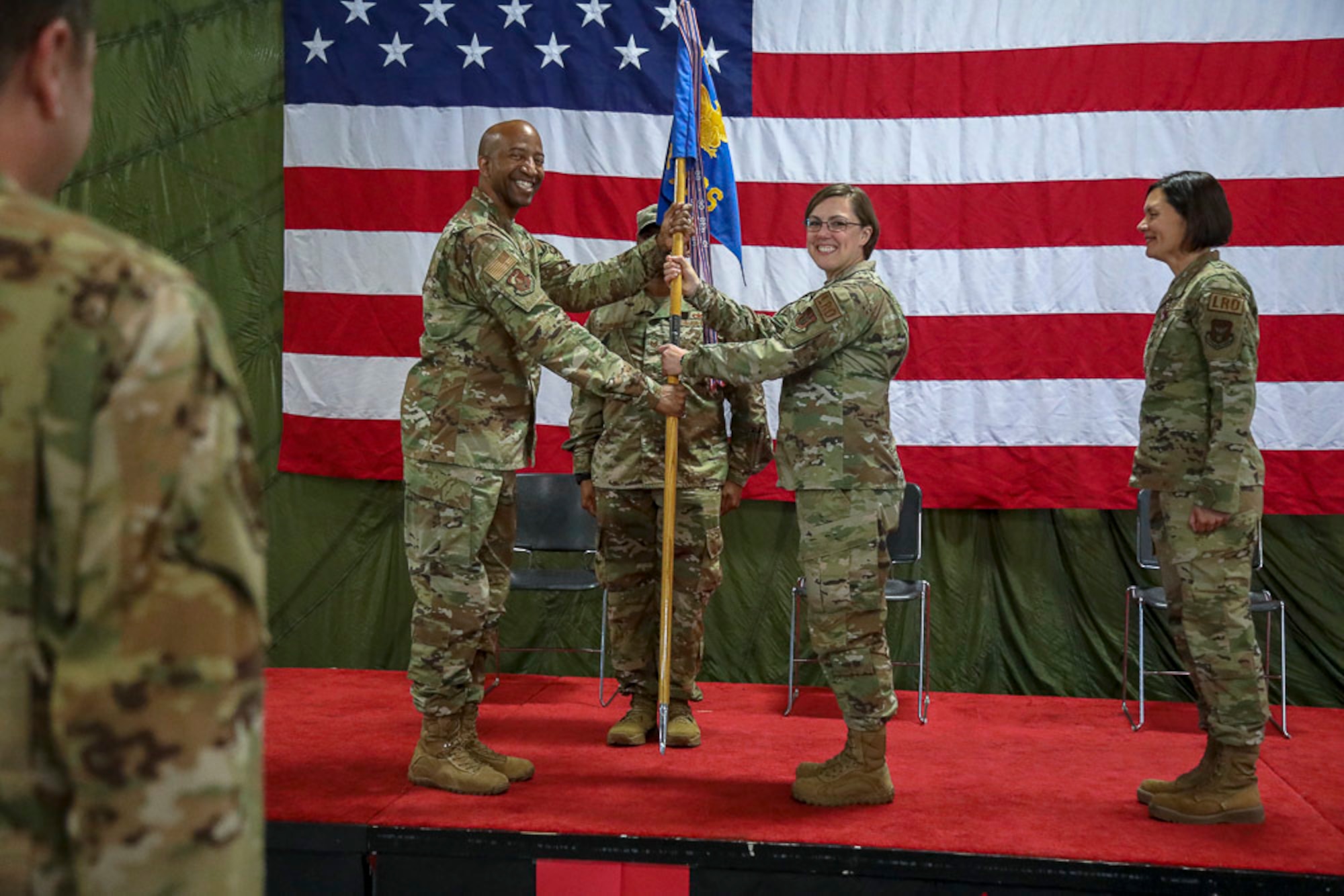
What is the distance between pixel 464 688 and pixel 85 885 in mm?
2745

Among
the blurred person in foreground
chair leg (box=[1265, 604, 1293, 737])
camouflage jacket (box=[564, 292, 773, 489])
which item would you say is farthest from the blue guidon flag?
the blurred person in foreground

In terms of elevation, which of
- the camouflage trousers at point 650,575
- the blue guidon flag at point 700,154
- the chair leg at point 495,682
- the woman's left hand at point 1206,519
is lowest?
the chair leg at point 495,682

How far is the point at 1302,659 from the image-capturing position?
515 cm

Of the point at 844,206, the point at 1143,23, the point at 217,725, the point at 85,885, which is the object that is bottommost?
the point at 85,885

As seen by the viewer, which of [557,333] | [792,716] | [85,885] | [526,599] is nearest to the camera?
[85,885]

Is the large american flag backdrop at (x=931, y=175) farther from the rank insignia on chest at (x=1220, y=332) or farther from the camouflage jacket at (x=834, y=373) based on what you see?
the rank insignia on chest at (x=1220, y=332)

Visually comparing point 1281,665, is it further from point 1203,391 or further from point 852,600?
point 852,600

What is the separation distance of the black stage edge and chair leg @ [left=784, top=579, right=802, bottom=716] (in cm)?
173

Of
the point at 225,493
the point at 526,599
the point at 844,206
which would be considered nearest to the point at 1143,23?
the point at 844,206

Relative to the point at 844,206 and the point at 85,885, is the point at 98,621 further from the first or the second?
the point at 844,206

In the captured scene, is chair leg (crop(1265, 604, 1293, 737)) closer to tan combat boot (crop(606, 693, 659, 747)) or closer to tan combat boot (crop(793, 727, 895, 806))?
tan combat boot (crop(793, 727, 895, 806))

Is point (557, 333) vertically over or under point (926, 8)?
under

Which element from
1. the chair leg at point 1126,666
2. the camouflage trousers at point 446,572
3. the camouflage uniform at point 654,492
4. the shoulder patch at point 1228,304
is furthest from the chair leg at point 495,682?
the shoulder patch at point 1228,304

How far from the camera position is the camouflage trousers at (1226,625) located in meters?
3.24
